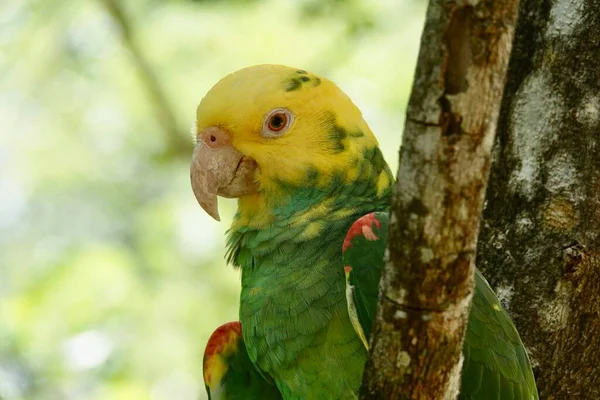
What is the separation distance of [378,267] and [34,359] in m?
4.45

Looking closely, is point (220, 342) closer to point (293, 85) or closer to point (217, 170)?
point (217, 170)

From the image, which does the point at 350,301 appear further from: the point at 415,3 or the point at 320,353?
the point at 415,3

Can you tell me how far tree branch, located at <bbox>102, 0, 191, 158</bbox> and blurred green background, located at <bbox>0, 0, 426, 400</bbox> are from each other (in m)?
0.01

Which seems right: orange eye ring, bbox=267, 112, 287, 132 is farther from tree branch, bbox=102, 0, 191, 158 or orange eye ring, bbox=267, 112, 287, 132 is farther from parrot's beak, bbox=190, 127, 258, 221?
tree branch, bbox=102, 0, 191, 158

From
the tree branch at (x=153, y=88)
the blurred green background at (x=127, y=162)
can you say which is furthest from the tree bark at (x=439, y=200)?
the tree branch at (x=153, y=88)

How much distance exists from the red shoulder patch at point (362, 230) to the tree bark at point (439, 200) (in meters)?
0.69

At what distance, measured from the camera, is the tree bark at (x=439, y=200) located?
1520mm

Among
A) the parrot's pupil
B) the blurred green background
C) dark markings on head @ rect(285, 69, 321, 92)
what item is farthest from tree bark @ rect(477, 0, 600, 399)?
the blurred green background

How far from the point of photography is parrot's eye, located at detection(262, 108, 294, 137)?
2896mm

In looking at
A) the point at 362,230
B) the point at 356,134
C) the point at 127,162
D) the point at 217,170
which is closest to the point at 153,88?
the point at 127,162

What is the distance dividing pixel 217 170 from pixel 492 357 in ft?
3.93

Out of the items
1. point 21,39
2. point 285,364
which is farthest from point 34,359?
point 285,364

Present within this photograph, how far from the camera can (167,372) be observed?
620cm

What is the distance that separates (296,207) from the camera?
293cm
